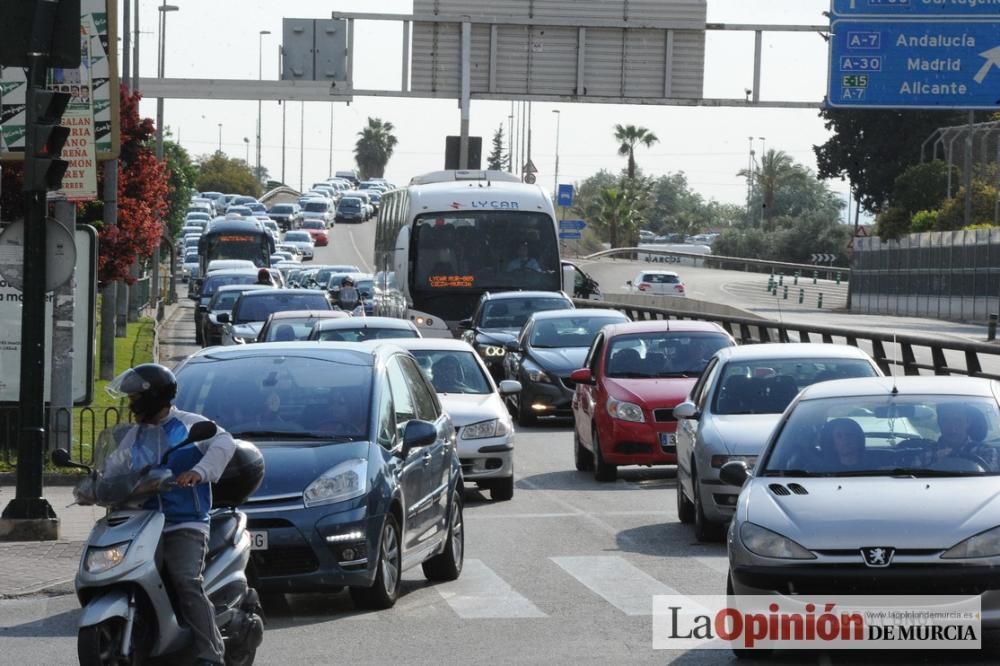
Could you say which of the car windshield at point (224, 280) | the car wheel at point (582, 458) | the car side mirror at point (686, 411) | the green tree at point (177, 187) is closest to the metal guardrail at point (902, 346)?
the car side mirror at point (686, 411)

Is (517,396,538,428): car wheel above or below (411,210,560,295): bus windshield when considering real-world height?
below

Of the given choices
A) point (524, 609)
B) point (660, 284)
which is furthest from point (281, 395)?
point (660, 284)

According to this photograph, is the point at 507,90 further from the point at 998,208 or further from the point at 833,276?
the point at 833,276

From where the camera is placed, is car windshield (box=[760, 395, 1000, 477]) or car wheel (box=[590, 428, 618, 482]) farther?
car wheel (box=[590, 428, 618, 482])

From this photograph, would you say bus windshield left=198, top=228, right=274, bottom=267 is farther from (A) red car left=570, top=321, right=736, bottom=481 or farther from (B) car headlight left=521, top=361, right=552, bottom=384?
(A) red car left=570, top=321, right=736, bottom=481

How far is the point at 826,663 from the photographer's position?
8.98 meters

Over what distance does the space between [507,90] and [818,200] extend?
523ft

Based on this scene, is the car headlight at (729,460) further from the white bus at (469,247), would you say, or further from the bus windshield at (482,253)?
the bus windshield at (482,253)

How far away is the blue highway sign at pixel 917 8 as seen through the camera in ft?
123

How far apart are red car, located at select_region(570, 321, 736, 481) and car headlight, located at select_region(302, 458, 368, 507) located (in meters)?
7.95

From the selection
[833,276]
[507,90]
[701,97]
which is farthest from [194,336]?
[833,276]

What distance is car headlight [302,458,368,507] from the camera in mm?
10391

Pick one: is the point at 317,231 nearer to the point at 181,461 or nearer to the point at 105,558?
the point at 181,461

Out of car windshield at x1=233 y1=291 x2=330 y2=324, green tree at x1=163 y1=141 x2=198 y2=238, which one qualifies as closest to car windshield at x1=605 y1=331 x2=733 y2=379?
car windshield at x1=233 y1=291 x2=330 y2=324
